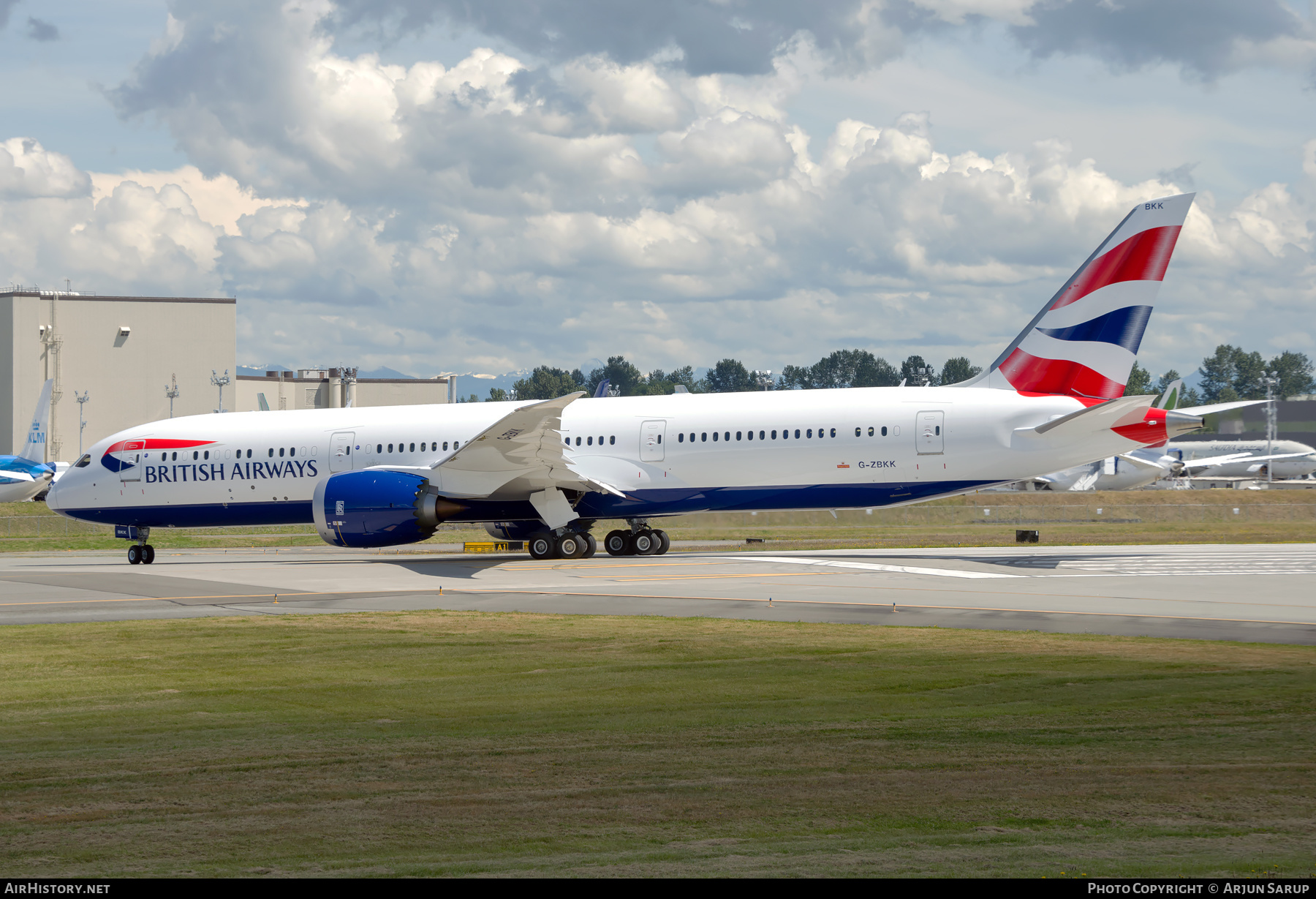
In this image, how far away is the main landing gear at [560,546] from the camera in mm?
29594

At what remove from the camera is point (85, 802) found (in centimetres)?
651

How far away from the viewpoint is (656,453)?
28.9 metres

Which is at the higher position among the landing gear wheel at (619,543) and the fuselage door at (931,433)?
the fuselage door at (931,433)

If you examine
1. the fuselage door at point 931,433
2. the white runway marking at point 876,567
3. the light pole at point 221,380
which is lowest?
the white runway marking at point 876,567

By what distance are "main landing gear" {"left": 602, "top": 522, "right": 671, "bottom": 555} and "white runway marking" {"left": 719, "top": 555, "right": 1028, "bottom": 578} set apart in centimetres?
203

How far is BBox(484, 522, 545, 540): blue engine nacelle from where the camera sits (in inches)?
1216

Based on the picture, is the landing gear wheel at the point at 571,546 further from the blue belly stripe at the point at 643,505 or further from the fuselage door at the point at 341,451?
the fuselage door at the point at 341,451

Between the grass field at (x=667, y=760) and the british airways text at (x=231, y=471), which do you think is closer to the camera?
the grass field at (x=667, y=760)

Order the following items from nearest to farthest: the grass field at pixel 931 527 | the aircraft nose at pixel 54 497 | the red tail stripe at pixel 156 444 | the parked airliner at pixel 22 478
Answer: the red tail stripe at pixel 156 444, the aircraft nose at pixel 54 497, the grass field at pixel 931 527, the parked airliner at pixel 22 478

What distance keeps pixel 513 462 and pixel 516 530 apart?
4.23 meters

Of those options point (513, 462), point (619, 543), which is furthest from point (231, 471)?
point (619, 543)

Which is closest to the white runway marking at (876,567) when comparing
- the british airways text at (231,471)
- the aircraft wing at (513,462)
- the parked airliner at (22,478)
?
the aircraft wing at (513,462)

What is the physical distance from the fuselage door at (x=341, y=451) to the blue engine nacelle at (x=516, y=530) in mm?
3846
